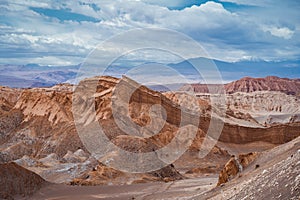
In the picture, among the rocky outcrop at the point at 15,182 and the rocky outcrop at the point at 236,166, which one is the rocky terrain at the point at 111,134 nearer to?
the rocky outcrop at the point at 15,182

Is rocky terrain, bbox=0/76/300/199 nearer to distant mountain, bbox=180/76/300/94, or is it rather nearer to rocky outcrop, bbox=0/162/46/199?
rocky outcrop, bbox=0/162/46/199

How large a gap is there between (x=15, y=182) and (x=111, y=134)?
18.3 m

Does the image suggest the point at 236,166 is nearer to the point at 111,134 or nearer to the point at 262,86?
the point at 111,134

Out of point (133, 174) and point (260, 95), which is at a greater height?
point (260, 95)

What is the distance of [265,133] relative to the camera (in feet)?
200

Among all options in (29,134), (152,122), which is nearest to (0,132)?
(29,134)

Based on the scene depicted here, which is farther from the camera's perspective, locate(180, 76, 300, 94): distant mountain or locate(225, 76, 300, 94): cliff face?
locate(180, 76, 300, 94): distant mountain

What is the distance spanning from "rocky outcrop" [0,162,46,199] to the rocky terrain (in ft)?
11.4

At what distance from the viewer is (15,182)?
24969mm

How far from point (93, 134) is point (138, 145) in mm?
8228

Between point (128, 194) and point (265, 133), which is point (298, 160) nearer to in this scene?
point (128, 194)

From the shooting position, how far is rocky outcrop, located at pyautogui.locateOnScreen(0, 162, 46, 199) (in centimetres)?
2398

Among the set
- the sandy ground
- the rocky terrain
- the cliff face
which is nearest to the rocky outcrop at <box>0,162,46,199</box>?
the sandy ground

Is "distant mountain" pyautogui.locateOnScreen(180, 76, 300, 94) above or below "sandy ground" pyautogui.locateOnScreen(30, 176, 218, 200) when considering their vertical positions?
above
